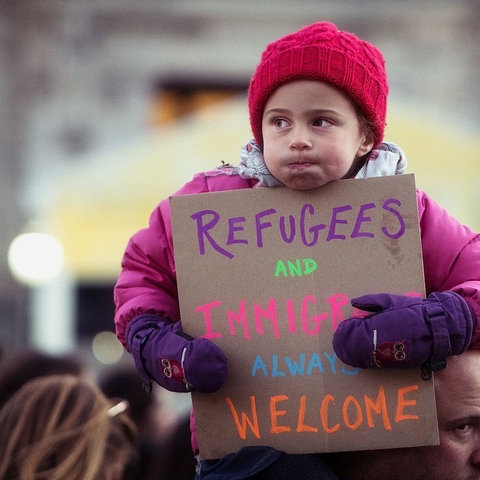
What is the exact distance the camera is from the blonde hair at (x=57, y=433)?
3361mm

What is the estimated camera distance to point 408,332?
2129mm

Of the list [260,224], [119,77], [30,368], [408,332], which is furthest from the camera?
[119,77]

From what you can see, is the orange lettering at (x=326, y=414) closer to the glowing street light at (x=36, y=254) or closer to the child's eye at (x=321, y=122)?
the child's eye at (x=321, y=122)

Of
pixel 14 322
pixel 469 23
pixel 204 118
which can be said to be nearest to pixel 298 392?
pixel 204 118

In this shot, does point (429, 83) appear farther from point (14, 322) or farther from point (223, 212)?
point (223, 212)

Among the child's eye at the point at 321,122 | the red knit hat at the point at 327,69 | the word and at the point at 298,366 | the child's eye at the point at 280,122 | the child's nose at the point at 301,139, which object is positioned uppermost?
the red knit hat at the point at 327,69

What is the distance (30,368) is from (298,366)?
87.2 inches

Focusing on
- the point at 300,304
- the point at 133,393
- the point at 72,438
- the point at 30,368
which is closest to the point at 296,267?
the point at 300,304

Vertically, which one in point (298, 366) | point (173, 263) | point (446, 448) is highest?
point (173, 263)

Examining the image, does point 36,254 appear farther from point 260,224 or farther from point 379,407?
point 379,407

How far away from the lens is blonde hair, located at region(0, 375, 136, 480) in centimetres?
336

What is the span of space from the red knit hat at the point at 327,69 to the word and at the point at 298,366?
537 mm

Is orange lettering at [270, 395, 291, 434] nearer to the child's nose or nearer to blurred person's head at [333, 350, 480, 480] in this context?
blurred person's head at [333, 350, 480, 480]

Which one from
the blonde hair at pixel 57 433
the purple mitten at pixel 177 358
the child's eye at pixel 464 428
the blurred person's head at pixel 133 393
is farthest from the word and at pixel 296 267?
the blurred person's head at pixel 133 393
